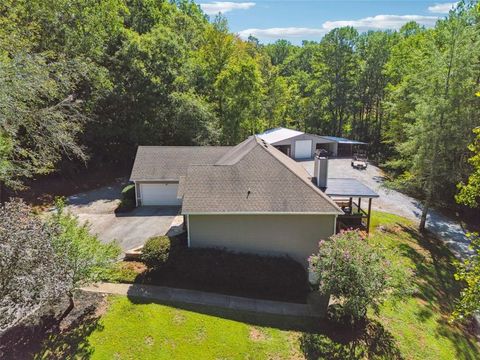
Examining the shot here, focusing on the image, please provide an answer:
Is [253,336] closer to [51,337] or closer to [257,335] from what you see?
[257,335]

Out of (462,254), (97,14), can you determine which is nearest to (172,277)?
(462,254)

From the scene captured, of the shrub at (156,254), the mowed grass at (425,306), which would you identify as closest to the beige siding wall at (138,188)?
the shrub at (156,254)

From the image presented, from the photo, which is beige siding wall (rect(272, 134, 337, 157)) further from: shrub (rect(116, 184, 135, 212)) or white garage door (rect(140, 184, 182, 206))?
shrub (rect(116, 184, 135, 212))

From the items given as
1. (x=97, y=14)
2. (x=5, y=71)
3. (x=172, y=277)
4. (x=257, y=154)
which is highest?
(x=97, y=14)

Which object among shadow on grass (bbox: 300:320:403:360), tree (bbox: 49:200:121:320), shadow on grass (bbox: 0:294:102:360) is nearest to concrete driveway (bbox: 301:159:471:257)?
shadow on grass (bbox: 300:320:403:360)

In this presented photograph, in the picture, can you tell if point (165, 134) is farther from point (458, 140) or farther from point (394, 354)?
point (394, 354)
